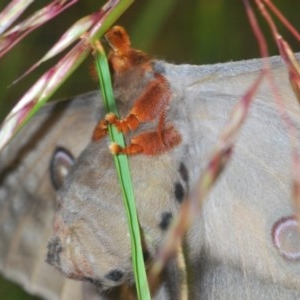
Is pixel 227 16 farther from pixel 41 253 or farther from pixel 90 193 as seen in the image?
pixel 90 193

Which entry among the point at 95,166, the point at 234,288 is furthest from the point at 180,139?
the point at 234,288

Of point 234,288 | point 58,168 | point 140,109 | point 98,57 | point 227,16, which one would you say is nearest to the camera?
point 98,57

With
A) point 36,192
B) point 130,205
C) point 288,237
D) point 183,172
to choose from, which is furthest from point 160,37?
point 130,205

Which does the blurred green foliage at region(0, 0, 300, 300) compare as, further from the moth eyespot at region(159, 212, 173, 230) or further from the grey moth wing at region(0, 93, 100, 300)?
the moth eyespot at region(159, 212, 173, 230)

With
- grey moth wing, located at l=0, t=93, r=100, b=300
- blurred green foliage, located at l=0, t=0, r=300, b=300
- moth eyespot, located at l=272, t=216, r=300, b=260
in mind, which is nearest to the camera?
moth eyespot, located at l=272, t=216, r=300, b=260

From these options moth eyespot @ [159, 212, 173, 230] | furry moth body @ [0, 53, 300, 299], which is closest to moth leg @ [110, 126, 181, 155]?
furry moth body @ [0, 53, 300, 299]

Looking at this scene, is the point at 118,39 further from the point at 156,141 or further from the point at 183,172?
the point at 183,172

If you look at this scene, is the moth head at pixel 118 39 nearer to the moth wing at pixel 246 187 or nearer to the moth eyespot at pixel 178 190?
the moth wing at pixel 246 187
